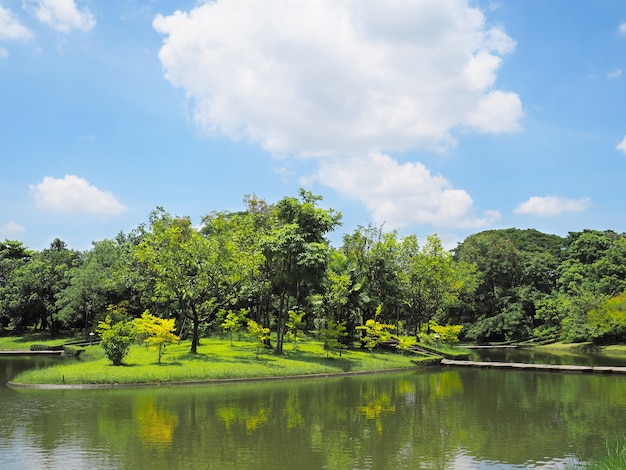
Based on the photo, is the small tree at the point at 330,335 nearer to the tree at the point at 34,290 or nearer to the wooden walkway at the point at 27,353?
the wooden walkway at the point at 27,353

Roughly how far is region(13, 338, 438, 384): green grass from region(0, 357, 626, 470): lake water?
182cm

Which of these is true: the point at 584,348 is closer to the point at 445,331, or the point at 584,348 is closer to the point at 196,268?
the point at 445,331

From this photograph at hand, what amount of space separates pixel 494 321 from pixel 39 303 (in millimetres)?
59381

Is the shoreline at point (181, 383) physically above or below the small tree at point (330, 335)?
below

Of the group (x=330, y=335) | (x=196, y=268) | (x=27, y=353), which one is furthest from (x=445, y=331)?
(x=27, y=353)

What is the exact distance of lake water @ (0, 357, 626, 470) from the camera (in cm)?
1477

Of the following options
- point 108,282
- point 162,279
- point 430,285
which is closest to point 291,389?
point 162,279

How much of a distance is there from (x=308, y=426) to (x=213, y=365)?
15.2 m

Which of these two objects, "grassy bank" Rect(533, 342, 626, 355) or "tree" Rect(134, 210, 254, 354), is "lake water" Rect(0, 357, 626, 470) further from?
"grassy bank" Rect(533, 342, 626, 355)

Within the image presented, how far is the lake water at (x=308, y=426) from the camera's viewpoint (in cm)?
1477

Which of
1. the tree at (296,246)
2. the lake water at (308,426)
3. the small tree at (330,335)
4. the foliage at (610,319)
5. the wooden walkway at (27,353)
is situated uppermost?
the tree at (296,246)

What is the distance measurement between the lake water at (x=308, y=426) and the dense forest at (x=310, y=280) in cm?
1087

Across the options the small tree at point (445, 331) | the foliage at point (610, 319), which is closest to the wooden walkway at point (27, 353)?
the small tree at point (445, 331)

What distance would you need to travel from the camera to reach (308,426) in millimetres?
19297
